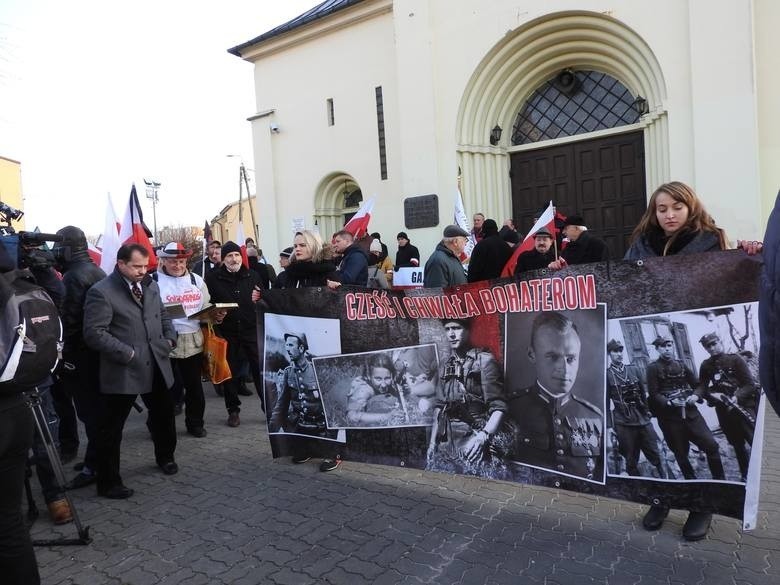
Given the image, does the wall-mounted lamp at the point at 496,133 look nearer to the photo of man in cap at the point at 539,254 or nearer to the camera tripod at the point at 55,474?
the photo of man in cap at the point at 539,254

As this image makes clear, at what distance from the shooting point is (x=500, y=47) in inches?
470

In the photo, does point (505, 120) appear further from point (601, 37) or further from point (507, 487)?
point (507, 487)

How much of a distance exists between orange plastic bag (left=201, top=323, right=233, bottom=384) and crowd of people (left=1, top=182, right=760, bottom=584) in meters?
0.23

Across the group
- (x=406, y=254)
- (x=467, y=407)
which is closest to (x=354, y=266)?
(x=467, y=407)

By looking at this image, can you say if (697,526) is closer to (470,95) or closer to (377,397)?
(377,397)

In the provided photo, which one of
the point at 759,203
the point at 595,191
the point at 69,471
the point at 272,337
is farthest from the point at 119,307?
the point at 595,191

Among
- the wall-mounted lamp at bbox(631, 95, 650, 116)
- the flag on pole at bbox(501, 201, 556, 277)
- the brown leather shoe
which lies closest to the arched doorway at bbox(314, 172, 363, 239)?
the wall-mounted lamp at bbox(631, 95, 650, 116)

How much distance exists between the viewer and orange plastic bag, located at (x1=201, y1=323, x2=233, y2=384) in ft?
20.9

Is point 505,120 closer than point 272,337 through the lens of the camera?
No

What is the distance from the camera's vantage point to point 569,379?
3.53 metres

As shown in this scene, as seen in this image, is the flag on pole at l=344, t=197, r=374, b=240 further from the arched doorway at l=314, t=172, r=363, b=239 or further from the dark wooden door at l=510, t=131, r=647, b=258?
the arched doorway at l=314, t=172, r=363, b=239

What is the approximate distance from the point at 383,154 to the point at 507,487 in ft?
37.0

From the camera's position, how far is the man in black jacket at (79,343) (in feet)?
16.8

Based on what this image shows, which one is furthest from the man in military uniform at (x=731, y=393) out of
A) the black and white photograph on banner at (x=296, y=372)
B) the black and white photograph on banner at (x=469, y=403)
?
the black and white photograph on banner at (x=296, y=372)
